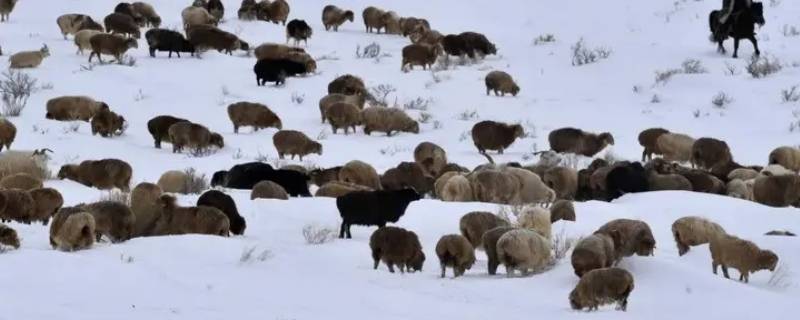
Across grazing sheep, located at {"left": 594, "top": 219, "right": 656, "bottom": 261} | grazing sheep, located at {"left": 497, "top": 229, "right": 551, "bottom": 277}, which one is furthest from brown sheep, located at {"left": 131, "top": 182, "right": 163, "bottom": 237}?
grazing sheep, located at {"left": 594, "top": 219, "right": 656, "bottom": 261}

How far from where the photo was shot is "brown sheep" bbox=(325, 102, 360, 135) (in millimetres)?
20469

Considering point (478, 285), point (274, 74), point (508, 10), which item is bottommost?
point (478, 285)

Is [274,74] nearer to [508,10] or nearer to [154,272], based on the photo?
[508,10]

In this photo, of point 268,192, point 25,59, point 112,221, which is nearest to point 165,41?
point 25,59

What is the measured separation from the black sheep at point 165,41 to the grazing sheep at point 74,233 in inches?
646

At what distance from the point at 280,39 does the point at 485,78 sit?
20.7 ft

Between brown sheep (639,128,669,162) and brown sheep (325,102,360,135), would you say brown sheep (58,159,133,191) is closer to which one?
brown sheep (325,102,360,135)

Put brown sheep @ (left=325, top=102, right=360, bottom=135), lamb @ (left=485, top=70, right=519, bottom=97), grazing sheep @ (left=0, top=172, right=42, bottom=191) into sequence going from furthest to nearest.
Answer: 1. lamb @ (left=485, top=70, right=519, bottom=97)
2. brown sheep @ (left=325, top=102, right=360, bottom=135)
3. grazing sheep @ (left=0, top=172, right=42, bottom=191)

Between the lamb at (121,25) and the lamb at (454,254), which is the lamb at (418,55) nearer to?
the lamb at (121,25)

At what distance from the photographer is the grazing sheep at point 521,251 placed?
364 inches

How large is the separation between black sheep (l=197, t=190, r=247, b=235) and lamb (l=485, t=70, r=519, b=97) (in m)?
13.1

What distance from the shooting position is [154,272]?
25.7ft

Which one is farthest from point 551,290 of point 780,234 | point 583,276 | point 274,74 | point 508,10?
point 508,10

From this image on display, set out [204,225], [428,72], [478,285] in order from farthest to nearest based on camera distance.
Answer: [428,72]
[204,225]
[478,285]
